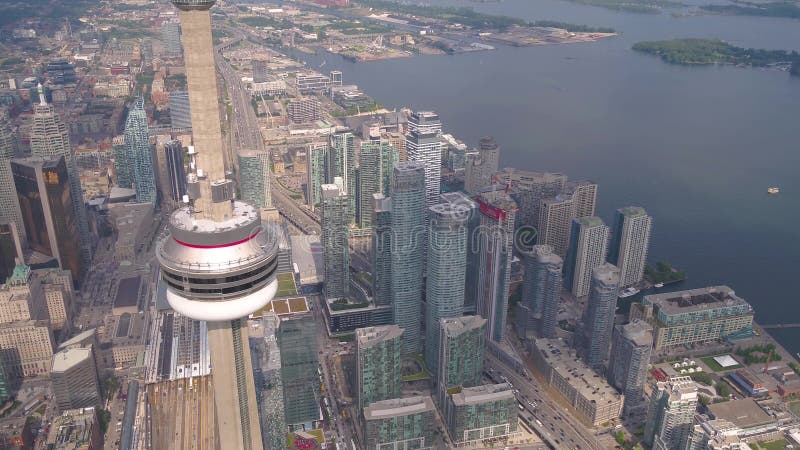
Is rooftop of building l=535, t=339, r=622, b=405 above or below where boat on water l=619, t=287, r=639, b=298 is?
above

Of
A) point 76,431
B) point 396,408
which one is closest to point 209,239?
point 396,408

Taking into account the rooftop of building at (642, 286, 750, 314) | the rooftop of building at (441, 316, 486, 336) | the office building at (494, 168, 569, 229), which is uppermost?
the office building at (494, 168, 569, 229)

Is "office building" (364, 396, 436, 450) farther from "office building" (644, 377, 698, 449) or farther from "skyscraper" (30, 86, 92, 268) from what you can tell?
"skyscraper" (30, 86, 92, 268)

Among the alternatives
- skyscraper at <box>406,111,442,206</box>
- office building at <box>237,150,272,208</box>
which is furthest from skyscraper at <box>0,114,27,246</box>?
skyscraper at <box>406,111,442,206</box>

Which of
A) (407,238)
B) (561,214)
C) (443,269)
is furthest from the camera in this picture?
(561,214)

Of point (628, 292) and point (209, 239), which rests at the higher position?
point (209, 239)

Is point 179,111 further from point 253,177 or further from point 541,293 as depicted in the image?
point 541,293

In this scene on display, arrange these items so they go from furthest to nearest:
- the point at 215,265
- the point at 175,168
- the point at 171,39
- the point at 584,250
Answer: the point at 171,39, the point at 175,168, the point at 584,250, the point at 215,265

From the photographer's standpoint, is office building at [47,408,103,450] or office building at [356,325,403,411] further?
office building at [356,325,403,411]
